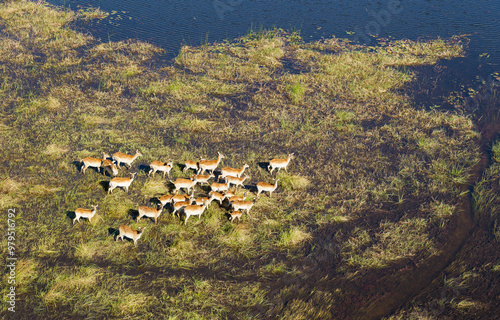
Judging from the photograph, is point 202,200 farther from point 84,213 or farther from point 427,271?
point 427,271

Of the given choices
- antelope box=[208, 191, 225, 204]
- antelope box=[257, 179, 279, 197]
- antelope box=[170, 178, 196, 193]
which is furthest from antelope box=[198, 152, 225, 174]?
antelope box=[257, 179, 279, 197]

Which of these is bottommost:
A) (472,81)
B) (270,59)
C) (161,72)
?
(161,72)

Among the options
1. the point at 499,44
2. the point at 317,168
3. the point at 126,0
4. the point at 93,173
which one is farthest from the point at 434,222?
the point at 126,0

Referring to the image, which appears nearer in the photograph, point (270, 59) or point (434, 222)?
point (434, 222)

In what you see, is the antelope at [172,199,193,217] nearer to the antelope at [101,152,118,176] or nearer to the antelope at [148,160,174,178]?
the antelope at [148,160,174,178]

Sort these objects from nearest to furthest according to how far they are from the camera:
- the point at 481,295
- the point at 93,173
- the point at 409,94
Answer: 1. the point at 481,295
2. the point at 93,173
3. the point at 409,94

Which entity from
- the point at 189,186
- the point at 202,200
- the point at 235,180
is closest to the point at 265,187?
the point at 235,180

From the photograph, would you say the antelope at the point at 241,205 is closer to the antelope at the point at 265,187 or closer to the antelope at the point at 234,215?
the antelope at the point at 234,215

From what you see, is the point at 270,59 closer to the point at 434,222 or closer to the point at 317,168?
the point at 317,168
